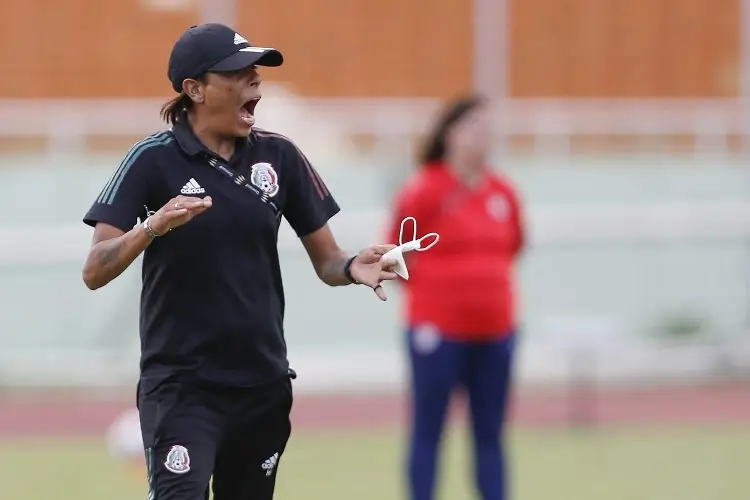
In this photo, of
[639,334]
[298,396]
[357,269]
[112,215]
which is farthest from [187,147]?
[639,334]

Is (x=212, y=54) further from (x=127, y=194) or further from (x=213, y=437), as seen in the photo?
(x=213, y=437)

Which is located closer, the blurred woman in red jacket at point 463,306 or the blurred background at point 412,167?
the blurred woman in red jacket at point 463,306

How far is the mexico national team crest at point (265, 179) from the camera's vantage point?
476cm

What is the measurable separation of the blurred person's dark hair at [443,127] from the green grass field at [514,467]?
2.34 metres

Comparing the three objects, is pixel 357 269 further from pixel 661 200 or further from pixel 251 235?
pixel 661 200

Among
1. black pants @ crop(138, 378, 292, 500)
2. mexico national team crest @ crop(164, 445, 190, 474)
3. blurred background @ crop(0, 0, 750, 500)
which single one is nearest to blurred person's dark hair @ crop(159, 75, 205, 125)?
black pants @ crop(138, 378, 292, 500)

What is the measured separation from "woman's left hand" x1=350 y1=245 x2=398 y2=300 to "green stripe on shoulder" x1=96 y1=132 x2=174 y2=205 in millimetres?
709

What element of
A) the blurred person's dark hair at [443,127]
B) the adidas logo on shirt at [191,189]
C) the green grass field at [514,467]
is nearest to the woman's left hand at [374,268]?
the adidas logo on shirt at [191,189]

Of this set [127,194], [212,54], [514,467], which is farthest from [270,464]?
[514,467]

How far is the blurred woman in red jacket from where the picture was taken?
7375 millimetres

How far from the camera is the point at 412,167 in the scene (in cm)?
1462

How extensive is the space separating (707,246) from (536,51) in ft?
9.37

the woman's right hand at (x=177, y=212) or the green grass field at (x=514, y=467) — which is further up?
the woman's right hand at (x=177, y=212)

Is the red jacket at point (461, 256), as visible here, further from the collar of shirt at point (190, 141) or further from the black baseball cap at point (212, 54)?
the black baseball cap at point (212, 54)
